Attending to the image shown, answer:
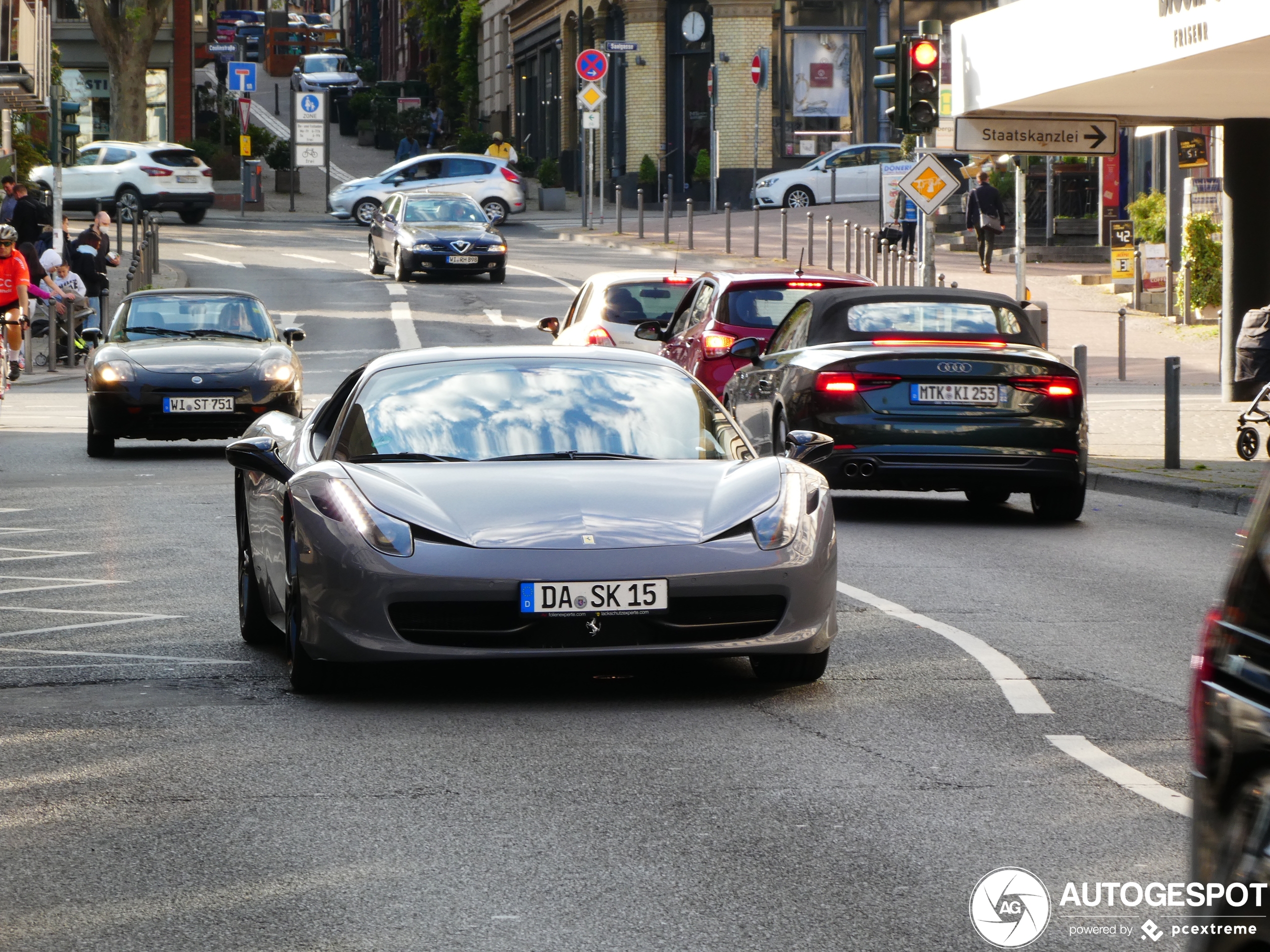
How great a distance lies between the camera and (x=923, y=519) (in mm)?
14703

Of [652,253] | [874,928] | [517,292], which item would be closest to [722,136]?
[652,253]

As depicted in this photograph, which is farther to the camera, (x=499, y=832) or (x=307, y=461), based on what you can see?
(x=307, y=461)

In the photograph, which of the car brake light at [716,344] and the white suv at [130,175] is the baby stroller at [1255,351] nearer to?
the car brake light at [716,344]

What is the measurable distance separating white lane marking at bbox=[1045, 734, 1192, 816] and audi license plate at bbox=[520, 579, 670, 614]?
1.38 metres

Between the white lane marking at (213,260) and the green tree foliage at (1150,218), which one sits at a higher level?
the green tree foliage at (1150,218)

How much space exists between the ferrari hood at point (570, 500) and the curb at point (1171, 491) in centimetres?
754

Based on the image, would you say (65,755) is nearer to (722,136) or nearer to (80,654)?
(80,654)

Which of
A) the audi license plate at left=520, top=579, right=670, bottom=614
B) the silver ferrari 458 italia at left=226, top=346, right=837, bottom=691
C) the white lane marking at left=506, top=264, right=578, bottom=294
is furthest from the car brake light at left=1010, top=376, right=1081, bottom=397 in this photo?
the white lane marking at left=506, top=264, right=578, bottom=294

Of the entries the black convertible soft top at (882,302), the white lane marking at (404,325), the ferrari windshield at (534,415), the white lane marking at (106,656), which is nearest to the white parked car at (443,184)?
the white lane marking at (404,325)

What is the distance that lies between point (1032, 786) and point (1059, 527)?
8145mm

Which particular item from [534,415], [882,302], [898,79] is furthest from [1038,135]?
[534,415]

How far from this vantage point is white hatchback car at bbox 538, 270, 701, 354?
21922 mm

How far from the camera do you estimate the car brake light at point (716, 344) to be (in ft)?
60.5

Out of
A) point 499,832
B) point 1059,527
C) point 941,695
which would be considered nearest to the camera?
point 499,832
